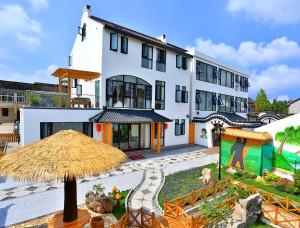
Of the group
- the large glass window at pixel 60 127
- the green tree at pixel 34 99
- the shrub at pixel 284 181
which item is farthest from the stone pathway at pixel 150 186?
the green tree at pixel 34 99

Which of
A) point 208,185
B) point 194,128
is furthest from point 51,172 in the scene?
point 194,128

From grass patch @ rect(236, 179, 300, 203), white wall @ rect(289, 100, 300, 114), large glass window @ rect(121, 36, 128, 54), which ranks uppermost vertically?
large glass window @ rect(121, 36, 128, 54)

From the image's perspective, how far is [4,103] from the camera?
38.2 m

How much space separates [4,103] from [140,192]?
3933 cm

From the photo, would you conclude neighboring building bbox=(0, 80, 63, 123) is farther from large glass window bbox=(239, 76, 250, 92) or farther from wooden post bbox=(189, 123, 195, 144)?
large glass window bbox=(239, 76, 250, 92)

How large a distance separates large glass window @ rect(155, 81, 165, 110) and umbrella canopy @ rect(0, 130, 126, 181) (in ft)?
50.8

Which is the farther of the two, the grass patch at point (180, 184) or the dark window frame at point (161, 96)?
the dark window frame at point (161, 96)

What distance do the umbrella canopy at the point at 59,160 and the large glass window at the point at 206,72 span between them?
881 inches

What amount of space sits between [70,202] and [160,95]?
1705 cm

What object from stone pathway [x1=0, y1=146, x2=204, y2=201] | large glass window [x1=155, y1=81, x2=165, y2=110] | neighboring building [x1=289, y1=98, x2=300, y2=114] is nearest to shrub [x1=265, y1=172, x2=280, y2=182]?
stone pathway [x1=0, y1=146, x2=204, y2=201]

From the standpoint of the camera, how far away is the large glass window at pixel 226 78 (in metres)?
30.5

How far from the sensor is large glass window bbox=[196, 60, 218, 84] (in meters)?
26.8

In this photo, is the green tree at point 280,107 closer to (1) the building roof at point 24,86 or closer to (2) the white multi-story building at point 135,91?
(2) the white multi-story building at point 135,91

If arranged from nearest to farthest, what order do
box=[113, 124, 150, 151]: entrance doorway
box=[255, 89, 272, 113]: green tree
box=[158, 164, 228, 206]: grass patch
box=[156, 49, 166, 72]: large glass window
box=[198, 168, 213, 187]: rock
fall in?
box=[158, 164, 228, 206]: grass patch < box=[198, 168, 213, 187]: rock < box=[113, 124, 150, 151]: entrance doorway < box=[156, 49, 166, 72]: large glass window < box=[255, 89, 272, 113]: green tree
